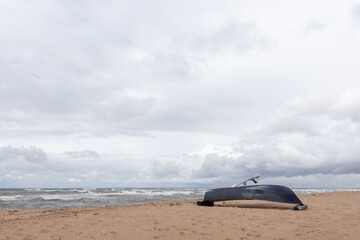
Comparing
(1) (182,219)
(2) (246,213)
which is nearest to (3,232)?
(1) (182,219)

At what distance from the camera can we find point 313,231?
297 inches

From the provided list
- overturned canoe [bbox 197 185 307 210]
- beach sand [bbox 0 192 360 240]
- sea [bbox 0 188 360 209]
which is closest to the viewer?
beach sand [bbox 0 192 360 240]

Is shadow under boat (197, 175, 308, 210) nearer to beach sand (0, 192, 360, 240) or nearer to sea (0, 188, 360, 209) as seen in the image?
beach sand (0, 192, 360, 240)

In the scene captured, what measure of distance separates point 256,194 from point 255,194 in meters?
0.04

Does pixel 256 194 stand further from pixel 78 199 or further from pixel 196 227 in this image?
pixel 78 199

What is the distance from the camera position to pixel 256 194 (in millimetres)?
12906

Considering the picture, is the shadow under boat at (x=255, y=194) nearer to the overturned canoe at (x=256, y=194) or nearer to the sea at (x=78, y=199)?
the overturned canoe at (x=256, y=194)

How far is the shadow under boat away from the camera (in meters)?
12.2

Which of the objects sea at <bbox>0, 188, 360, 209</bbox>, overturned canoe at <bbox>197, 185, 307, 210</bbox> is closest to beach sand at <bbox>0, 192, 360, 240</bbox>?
overturned canoe at <bbox>197, 185, 307, 210</bbox>

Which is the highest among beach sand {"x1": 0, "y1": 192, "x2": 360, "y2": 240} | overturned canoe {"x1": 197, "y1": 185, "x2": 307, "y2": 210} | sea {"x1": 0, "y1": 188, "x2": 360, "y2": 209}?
overturned canoe {"x1": 197, "y1": 185, "x2": 307, "y2": 210}

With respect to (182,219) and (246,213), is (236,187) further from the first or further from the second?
(182,219)

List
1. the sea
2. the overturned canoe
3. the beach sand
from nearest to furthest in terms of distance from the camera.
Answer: the beach sand
the overturned canoe
the sea

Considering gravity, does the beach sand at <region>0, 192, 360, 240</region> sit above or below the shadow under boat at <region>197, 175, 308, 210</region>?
below

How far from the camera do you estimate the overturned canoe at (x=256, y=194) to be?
12.2m
